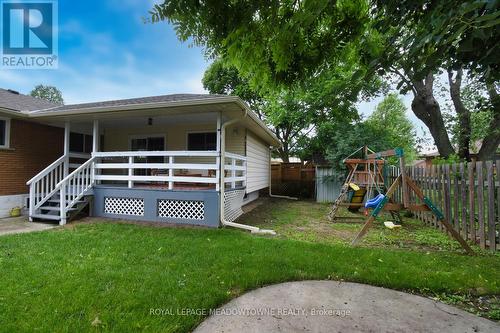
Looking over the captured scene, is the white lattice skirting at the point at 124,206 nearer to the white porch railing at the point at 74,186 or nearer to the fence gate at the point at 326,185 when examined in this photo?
the white porch railing at the point at 74,186

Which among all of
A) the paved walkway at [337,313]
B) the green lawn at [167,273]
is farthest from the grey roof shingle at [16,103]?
the paved walkway at [337,313]

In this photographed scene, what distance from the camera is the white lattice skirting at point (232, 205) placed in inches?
280

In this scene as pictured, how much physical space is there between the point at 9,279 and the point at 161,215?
369 centimetres

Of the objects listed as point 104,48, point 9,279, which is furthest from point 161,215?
point 104,48

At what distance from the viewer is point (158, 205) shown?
691cm

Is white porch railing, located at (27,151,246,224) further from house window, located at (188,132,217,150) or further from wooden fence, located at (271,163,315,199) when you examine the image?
wooden fence, located at (271,163,315,199)

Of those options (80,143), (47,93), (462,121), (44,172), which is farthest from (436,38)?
(47,93)

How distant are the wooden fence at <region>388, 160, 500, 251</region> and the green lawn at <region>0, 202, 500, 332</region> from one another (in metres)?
0.59

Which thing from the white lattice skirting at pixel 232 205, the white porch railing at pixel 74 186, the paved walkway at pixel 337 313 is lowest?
the paved walkway at pixel 337 313

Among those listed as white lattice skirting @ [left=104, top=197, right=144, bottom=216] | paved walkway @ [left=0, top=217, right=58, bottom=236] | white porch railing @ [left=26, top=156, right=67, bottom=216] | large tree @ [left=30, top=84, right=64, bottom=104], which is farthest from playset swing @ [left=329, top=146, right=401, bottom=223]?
large tree @ [left=30, top=84, right=64, bottom=104]

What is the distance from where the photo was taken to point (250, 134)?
1034cm

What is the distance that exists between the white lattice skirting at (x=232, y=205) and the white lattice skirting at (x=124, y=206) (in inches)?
85.8

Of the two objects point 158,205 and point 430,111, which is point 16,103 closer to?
point 158,205

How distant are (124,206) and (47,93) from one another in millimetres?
45855
